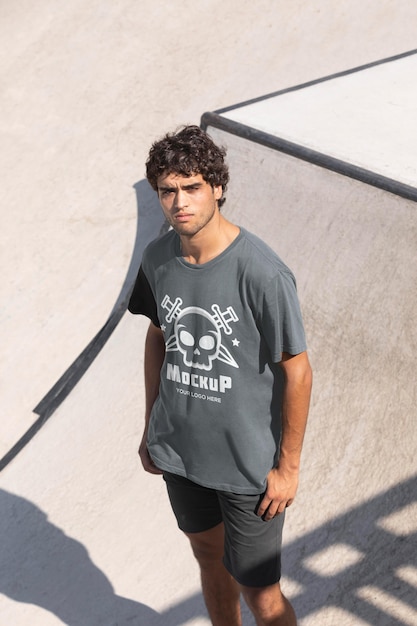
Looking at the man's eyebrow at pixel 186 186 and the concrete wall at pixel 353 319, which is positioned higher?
the man's eyebrow at pixel 186 186

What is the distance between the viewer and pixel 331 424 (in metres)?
4.20

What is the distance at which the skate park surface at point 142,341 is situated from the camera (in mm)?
3840

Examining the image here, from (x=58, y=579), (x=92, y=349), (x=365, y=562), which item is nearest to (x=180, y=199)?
(x=365, y=562)

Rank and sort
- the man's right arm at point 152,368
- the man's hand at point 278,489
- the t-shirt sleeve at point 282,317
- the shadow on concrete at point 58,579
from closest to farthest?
the t-shirt sleeve at point 282,317 < the man's hand at point 278,489 < the man's right arm at point 152,368 < the shadow on concrete at point 58,579

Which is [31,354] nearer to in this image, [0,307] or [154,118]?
[0,307]

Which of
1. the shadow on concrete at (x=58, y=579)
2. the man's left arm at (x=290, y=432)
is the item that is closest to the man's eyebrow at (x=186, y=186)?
the man's left arm at (x=290, y=432)

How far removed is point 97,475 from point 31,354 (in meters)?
1.62

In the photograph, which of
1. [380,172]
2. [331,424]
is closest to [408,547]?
[331,424]

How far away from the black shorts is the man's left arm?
2.5 inches

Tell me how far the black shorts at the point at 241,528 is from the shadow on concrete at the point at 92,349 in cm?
241

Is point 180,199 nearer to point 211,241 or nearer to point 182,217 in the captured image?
point 182,217

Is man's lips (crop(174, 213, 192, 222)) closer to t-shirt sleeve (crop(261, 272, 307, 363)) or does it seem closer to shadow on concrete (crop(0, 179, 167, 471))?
t-shirt sleeve (crop(261, 272, 307, 363))

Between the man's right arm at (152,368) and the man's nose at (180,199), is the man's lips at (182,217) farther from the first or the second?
the man's right arm at (152,368)

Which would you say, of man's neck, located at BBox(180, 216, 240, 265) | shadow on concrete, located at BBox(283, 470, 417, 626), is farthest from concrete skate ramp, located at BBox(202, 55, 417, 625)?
man's neck, located at BBox(180, 216, 240, 265)
